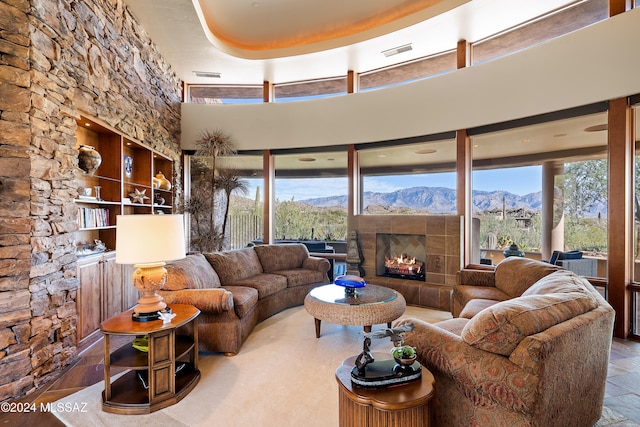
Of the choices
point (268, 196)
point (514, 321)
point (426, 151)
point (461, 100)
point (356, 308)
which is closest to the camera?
point (514, 321)

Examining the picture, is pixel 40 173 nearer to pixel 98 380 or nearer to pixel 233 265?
pixel 98 380

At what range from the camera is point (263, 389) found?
240 cm

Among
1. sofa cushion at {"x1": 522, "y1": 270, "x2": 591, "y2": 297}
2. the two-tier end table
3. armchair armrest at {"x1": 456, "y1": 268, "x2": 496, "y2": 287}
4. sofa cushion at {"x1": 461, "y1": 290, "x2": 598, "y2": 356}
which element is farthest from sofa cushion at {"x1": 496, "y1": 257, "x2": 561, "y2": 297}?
the two-tier end table

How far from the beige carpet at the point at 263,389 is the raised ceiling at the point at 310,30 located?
4.56m

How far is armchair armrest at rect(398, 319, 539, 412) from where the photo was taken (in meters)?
1.39

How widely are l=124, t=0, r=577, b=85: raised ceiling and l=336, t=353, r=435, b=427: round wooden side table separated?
488 cm

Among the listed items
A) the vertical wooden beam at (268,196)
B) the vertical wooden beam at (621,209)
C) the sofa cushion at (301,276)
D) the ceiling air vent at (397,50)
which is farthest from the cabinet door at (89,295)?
the vertical wooden beam at (621,209)

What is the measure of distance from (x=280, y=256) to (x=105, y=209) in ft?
8.30

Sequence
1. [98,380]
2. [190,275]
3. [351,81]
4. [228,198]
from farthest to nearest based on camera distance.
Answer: [228,198], [351,81], [190,275], [98,380]

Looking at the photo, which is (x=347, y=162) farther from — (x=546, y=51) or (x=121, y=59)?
(x=121, y=59)

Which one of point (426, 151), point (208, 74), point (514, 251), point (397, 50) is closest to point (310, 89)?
point (397, 50)

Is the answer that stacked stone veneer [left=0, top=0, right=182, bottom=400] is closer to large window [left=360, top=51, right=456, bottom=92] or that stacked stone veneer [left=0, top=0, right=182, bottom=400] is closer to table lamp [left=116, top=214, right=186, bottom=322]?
table lamp [left=116, top=214, right=186, bottom=322]

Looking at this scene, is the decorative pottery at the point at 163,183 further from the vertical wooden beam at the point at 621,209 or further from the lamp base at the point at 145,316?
the vertical wooden beam at the point at 621,209

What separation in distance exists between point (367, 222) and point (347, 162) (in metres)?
1.35
